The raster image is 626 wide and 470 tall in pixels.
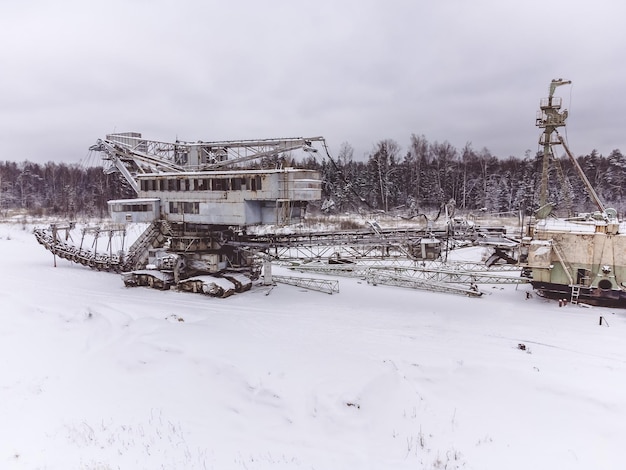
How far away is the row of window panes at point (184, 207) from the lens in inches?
834

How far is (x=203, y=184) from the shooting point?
20.9 m

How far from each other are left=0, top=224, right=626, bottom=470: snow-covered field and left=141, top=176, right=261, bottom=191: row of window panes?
6.07m

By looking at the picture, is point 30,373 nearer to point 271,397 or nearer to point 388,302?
point 271,397

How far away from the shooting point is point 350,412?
1055 cm

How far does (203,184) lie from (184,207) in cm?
191

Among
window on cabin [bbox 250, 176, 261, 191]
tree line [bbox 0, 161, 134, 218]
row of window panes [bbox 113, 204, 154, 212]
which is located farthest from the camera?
tree line [bbox 0, 161, 134, 218]

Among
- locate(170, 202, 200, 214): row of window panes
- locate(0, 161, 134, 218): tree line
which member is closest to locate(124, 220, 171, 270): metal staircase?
locate(170, 202, 200, 214): row of window panes

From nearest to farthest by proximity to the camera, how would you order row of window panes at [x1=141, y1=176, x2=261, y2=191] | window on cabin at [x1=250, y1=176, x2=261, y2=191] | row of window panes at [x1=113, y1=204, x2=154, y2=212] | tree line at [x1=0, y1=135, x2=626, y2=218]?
window on cabin at [x1=250, y1=176, x2=261, y2=191], row of window panes at [x1=141, y1=176, x2=261, y2=191], row of window panes at [x1=113, y1=204, x2=154, y2=212], tree line at [x1=0, y1=135, x2=626, y2=218]

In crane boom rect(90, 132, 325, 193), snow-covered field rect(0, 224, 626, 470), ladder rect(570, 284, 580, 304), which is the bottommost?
snow-covered field rect(0, 224, 626, 470)

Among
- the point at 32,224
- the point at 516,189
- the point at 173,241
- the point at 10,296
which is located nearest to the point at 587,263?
the point at 173,241

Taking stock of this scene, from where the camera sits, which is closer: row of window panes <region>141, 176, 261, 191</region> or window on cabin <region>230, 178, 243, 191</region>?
row of window panes <region>141, 176, 261, 191</region>

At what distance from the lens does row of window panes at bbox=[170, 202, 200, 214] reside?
69.5 ft

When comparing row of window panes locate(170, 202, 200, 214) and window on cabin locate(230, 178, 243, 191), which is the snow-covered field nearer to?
row of window panes locate(170, 202, 200, 214)

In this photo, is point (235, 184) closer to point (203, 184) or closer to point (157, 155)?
point (203, 184)
